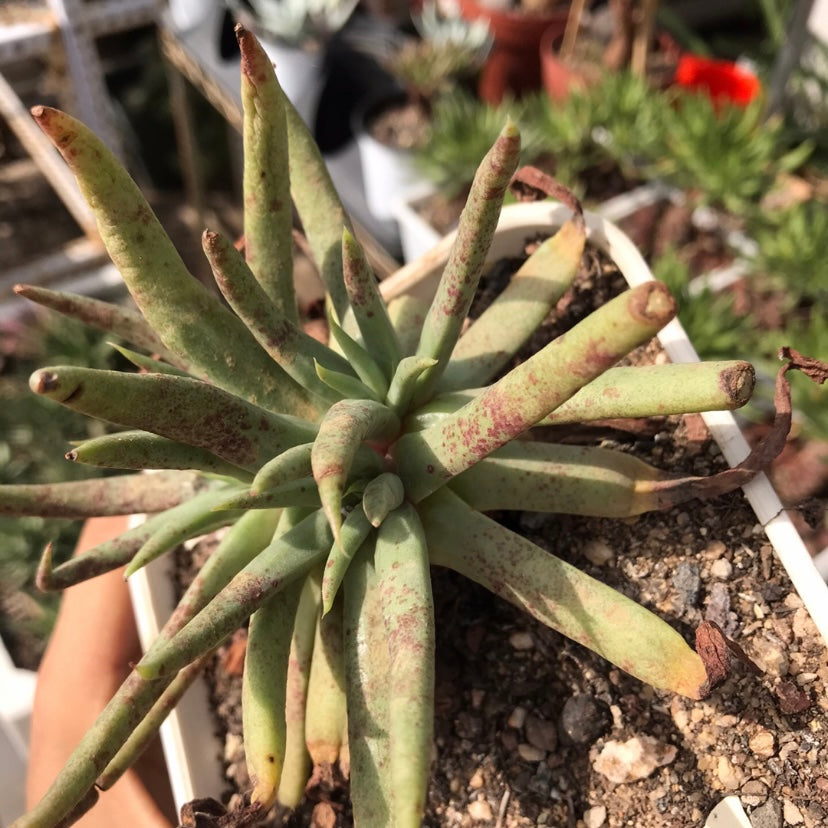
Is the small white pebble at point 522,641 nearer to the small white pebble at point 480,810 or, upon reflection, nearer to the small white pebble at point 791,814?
the small white pebble at point 480,810

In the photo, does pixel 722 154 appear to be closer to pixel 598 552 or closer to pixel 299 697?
pixel 598 552

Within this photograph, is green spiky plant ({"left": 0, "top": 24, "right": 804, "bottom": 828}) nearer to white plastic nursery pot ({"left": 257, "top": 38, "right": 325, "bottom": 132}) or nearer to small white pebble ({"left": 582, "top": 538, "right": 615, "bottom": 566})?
Answer: small white pebble ({"left": 582, "top": 538, "right": 615, "bottom": 566})

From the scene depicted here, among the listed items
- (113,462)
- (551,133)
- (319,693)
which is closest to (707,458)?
(319,693)

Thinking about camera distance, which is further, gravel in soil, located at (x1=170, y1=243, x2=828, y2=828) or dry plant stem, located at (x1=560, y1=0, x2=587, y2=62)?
dry plant stem, located at (x1=560, y1=0, x2=587, y2=62)

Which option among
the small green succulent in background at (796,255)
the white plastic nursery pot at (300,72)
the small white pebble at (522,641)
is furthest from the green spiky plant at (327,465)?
the white plastic nursery pot at (300,72)

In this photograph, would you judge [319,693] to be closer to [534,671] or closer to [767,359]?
[534,671]

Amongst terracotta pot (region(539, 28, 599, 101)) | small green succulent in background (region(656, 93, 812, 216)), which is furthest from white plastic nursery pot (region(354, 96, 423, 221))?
small green succulent in background (region(656, 93, 812, 216))
